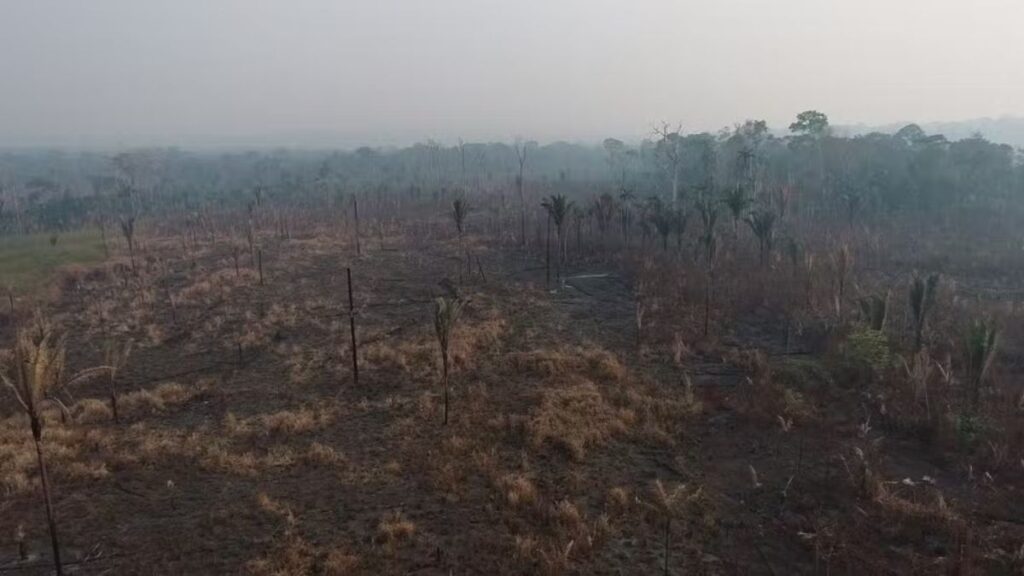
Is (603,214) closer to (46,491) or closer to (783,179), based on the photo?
(783,179)

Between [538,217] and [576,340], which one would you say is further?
[538,217]

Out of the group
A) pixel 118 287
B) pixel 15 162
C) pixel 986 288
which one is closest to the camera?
pixel 986 288

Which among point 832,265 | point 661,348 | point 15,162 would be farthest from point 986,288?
point 15,162

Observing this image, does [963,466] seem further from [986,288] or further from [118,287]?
[118,287]

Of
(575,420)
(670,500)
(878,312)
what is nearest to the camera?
(670,500)

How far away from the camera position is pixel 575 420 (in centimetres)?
1332

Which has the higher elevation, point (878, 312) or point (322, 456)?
point (878, 312)

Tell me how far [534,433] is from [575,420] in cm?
106

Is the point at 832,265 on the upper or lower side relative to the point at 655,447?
upper

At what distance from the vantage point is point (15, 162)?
17012 cm

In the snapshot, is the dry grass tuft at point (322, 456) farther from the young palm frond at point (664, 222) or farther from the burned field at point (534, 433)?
the young palm frond at point (664, 222)

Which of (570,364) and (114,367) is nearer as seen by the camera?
(114,367)

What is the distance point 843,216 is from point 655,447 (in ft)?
114

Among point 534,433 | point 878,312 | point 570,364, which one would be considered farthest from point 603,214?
point 534,433
